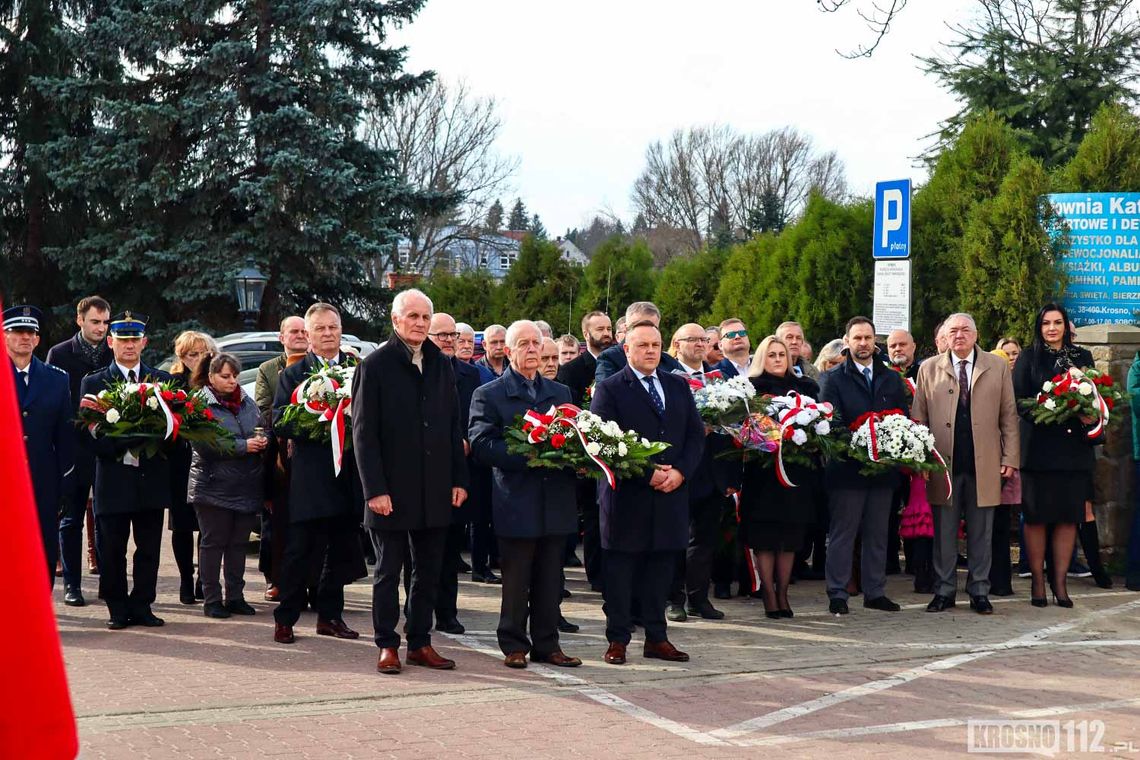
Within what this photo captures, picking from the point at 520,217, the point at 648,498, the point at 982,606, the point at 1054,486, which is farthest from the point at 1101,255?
the point at 520,217

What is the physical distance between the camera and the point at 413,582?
7.46 metres

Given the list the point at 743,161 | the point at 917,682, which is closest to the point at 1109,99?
the point at 917,682

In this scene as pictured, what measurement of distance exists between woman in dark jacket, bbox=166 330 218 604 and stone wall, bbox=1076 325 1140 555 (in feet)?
25.3

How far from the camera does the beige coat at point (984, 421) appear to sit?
9578 millimetres

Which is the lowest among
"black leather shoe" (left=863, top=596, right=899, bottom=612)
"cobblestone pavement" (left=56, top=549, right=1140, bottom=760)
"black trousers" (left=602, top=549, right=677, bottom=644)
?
"cobblestone pavement" (left=56, top=549, right=1140, bottom=760)

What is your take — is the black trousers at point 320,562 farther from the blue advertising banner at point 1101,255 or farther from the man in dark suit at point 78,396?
the blue advertising banner at point 1101,255

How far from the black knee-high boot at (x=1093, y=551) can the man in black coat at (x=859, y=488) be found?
2.20 metres

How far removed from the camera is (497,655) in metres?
7.91

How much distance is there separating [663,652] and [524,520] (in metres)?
1.22

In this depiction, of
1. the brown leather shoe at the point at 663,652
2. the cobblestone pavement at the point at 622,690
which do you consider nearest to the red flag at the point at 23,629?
the cobblestone pavement at the point at 622,690

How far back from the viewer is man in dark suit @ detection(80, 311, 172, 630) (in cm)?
859

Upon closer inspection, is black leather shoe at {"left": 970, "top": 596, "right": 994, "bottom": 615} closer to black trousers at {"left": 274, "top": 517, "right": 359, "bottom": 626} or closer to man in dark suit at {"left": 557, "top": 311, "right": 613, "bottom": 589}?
man in dark suit at {"left": 557, "top": 311, "right": 613, "bottom": 589}

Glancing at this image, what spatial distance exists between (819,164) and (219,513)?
49.0 m

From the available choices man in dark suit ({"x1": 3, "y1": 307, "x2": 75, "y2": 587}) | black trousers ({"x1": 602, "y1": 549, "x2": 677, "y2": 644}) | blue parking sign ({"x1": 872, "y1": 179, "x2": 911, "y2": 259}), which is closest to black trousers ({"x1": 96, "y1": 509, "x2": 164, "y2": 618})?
man in dark suit ({"x1": 3, "y1": 307, "x2": 75, "y2": 587})
